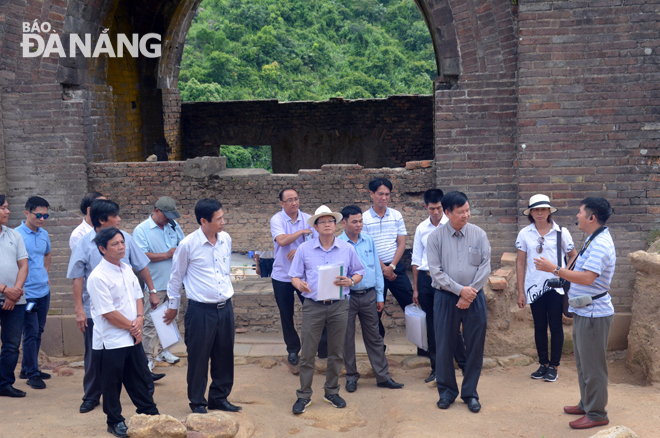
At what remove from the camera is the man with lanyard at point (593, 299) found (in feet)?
14.5

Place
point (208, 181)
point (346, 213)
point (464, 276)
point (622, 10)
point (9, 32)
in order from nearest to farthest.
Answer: point (464, 276), point (346, 213), point (622, 10), point (9, 32), point (208, 181)

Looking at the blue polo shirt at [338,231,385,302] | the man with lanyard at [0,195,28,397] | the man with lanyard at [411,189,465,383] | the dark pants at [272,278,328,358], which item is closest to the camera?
the man with lanyard at [0,195,28,397]

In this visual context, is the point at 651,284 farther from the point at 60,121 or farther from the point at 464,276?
the point at 60,121

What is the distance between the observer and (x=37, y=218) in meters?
5.89

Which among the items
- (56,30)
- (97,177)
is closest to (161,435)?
(97,177)

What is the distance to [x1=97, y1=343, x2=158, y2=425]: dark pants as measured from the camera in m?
4.30

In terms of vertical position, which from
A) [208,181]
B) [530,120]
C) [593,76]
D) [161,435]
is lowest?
[161,435]

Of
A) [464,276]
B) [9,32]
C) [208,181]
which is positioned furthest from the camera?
[208,181]

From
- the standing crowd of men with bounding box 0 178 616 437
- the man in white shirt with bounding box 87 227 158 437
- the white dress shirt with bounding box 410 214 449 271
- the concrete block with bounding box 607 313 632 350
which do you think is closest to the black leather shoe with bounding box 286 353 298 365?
the standing crowd of men with bounding box 0 178 616 437

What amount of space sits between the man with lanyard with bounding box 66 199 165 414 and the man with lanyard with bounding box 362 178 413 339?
2.33m

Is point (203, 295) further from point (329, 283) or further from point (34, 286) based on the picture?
point (34, 286)

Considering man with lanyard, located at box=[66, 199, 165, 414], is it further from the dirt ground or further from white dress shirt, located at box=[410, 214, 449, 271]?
white dress shirt, located at box=[410, 214, 449, 271]

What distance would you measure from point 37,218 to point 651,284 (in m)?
6.29

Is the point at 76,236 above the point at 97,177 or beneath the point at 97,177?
beneath
